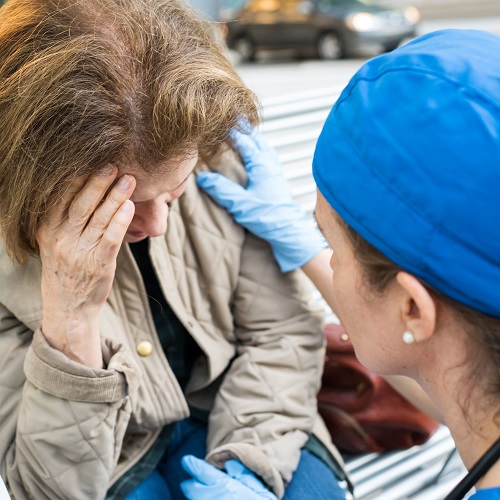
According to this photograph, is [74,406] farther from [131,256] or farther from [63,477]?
[131,256]

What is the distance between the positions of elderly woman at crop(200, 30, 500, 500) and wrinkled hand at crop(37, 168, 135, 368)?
15.9 inches

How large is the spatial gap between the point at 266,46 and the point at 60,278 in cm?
1258

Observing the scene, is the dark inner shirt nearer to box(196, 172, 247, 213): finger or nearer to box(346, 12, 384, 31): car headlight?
box(196, 172, 247, 213): finger

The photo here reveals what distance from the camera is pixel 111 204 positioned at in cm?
141

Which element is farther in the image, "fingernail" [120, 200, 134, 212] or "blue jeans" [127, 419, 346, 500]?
"blue jeans" [127, 419, 346, 500]

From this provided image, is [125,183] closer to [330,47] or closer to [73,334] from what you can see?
[73,334]

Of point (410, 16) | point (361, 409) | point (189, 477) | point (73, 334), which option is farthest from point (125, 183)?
point (410, 16)

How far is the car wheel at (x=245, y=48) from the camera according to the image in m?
13.9

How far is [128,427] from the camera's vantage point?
173 cm

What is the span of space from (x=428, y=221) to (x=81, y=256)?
0.70 m

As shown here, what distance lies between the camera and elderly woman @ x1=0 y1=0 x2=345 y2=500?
4.49 ft

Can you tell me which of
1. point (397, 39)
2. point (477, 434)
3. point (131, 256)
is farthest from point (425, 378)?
point (397, 39)

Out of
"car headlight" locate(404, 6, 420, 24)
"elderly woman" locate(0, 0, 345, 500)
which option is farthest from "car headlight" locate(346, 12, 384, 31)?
"elderly woman" locate(0, 0, 345, 500)

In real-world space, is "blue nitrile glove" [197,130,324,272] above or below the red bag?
above
